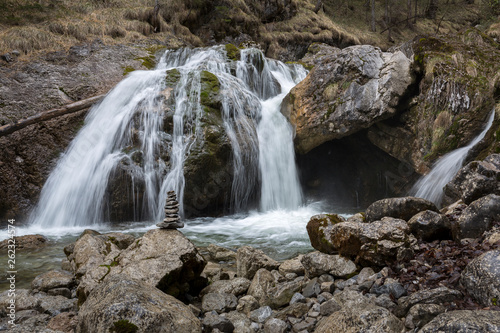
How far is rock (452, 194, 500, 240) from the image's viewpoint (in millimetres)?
3961

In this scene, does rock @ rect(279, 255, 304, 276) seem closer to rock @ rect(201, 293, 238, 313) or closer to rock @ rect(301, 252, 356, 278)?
rock @ rect(301, 252, 356, 278)

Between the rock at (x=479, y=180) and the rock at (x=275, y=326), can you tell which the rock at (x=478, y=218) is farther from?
the rock at (x=275, y=326)

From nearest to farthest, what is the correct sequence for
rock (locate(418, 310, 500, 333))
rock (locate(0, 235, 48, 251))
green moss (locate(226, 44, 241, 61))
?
rock (locate(418, 310, 500, 333)), rock (locate(0, 235, 48, 251)), green moss (locate(226, 44, 241, 61))

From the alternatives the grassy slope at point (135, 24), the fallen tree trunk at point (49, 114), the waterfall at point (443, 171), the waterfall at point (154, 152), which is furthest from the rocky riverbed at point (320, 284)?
the grassy slope at point (135, 24)

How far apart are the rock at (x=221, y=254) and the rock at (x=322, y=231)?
2006 millimetres

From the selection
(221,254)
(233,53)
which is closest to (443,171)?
(221,254)

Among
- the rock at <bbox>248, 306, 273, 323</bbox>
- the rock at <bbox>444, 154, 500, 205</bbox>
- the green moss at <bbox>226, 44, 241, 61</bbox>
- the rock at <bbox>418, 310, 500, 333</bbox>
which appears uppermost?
the green moss at <bbox>226, 44, 241, 61</bbox>

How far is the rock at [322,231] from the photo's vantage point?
4945 mm

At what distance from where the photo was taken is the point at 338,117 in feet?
32.0

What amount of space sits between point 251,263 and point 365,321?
2.64 meters

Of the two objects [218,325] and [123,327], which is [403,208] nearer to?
[218,325]

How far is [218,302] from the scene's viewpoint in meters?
4.32

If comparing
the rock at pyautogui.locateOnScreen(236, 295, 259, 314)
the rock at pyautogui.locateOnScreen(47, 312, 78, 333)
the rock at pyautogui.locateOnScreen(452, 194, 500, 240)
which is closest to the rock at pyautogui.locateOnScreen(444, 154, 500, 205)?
the rock at pyautogui.locateOnScreen(452, 194, 500, 240)

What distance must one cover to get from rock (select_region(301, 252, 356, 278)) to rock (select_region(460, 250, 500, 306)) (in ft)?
4.82
